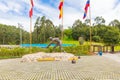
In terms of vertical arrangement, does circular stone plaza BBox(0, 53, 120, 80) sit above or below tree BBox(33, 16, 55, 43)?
below

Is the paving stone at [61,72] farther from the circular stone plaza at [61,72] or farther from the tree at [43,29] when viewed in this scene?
the tree at [43,29]

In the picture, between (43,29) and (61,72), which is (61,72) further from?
(43,29)

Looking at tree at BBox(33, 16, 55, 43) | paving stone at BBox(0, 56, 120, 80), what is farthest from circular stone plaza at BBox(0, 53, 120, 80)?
tree at BBox(33, 16, 55, 43)

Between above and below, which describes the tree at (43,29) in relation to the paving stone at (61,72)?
above

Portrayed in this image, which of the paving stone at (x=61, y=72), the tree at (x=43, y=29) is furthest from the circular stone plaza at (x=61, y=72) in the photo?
the tree at (x=43, y=29)

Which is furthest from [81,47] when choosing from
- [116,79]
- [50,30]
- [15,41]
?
[15,41]

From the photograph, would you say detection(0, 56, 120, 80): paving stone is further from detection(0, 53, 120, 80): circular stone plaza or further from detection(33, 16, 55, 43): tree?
detection(33, 16, 55, 43): tree

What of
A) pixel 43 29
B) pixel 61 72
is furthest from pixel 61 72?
pixel 43 29

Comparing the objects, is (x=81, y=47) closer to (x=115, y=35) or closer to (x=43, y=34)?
(x=115, y=35)

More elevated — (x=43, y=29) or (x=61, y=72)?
(x=43, y=29)

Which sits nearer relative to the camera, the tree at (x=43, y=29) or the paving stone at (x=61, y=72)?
the paving stone at (x=61, y=72)

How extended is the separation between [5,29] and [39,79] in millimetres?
68105

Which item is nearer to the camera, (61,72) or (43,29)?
(61,72)

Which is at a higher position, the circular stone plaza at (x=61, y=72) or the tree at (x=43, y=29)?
the tree at (x=43, y=29)
